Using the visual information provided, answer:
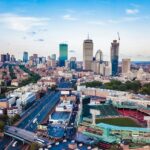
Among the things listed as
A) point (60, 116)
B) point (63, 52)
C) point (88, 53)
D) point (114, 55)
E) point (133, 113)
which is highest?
point (63, 52)

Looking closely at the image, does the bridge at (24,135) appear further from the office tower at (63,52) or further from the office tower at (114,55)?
the office tower at (63,52)

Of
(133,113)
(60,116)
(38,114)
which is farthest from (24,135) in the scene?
(133,113)

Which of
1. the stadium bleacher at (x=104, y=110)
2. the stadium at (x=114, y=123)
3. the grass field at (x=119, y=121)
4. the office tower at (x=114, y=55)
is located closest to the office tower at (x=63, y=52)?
the office tower at (x=114, y=55)

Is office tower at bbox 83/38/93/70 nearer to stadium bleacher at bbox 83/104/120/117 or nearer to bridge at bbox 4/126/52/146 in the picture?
stadium bleacher at bbox 83/104/120/117

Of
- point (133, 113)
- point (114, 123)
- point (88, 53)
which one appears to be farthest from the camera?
point (88, 53)

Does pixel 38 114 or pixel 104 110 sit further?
pixel 104 110

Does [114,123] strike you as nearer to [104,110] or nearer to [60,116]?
[104,110]

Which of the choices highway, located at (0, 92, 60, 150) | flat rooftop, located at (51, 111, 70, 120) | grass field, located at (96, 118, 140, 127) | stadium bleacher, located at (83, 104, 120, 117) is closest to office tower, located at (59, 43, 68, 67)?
highway, located at (0, 92, 60, 150)

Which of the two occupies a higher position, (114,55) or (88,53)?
(88,53)
